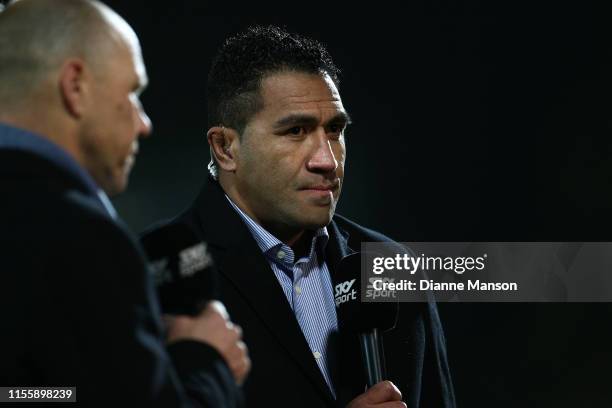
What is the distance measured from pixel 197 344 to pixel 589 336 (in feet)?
7.66

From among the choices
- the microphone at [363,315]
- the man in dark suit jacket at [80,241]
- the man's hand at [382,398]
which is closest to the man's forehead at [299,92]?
the microphone at [363,315]

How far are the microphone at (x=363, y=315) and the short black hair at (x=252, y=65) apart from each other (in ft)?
1.43

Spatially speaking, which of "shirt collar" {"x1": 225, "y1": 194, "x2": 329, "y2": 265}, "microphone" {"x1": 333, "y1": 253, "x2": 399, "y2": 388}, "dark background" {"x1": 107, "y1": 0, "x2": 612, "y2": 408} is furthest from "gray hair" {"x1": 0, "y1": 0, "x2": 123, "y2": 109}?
"dark background" {"x1": 107, "y1": 0, "x2": 612, "y2": 408}

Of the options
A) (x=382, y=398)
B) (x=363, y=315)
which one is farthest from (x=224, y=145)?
(x=382, y=398)

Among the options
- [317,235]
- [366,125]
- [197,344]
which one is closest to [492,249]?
[366,125]

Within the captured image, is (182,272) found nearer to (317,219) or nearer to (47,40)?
(47,40)

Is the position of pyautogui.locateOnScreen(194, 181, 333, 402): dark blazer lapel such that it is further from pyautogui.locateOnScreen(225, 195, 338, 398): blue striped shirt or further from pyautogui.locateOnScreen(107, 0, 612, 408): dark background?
pyautogui.locateOnScreen(107, 0, 612, 408): dark background

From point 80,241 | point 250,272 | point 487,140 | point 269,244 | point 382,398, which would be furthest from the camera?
point 487,140

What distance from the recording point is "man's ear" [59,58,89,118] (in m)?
1.00

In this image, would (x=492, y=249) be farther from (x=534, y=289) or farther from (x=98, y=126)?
(x=98, y=126)

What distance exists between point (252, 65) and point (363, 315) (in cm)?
62

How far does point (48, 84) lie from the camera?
1.00 meters

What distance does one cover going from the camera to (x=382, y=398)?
156 cm

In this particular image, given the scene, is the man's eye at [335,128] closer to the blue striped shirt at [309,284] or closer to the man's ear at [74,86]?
the blue striped shirt at [309,284]
